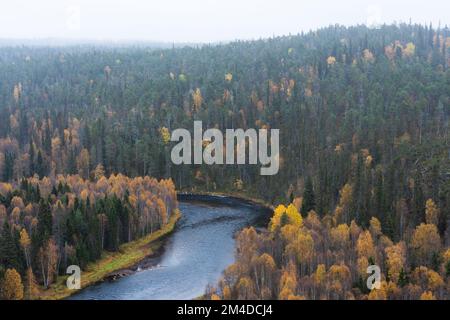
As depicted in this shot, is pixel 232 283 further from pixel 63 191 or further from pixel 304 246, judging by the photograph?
pixel 63 191

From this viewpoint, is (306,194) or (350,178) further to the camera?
(350,178)

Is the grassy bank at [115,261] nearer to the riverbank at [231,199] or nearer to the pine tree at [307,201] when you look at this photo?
the riverbank at [231,199]

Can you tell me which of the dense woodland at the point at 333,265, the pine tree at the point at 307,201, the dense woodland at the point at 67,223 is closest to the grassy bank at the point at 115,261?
the dense woodland at the point at 67,223

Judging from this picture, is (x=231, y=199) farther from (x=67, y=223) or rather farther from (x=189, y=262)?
(x=67, y=223)

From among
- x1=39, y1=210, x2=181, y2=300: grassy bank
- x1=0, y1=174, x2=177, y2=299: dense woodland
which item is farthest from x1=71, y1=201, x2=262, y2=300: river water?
x1=0, y1=174, x2=177, y2=299: dense woodland

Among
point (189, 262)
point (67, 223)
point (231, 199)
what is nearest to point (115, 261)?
point (67, 223)

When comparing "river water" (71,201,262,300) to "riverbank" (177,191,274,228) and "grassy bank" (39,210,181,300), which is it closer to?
"grassy bank" (39,210,181,300)

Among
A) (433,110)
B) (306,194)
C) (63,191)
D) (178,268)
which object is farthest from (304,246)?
(433,110)
